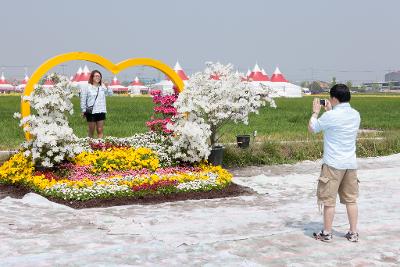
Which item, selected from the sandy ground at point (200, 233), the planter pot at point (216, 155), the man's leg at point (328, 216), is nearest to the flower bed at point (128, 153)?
the planter pot at point (216, 155)

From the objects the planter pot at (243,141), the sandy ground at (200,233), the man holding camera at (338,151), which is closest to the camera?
the sandy ground at (200,233)

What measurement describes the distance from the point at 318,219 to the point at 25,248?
365cm

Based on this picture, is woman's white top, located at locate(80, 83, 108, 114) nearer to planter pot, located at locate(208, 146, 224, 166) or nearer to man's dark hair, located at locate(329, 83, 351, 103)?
planter pot, located at locate(208, 146, 224, 166)

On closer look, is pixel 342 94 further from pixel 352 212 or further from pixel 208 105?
pixel 208 105

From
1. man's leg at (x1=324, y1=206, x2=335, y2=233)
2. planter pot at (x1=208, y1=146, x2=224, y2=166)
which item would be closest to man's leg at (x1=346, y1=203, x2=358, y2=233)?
man's leg at (x1=324, y1=206, x2=335, y2=233)

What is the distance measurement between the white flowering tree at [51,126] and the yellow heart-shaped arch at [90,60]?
36 centimetres

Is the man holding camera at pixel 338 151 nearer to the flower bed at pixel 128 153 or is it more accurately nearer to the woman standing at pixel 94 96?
the flower bed at pixel 128 153

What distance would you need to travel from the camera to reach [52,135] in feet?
30.4

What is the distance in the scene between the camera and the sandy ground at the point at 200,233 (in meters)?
5.42

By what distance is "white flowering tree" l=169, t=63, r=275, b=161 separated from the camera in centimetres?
1015

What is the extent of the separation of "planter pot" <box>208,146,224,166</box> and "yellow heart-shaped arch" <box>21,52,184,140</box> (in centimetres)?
184

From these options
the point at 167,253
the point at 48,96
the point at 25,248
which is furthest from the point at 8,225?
the point at 48,96

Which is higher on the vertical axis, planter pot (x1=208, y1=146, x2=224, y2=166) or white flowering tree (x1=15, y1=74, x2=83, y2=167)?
white flowering tree (x1=15, y1=74, x2=83, y2=167)

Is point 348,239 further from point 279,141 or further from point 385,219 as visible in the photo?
point 279,141
